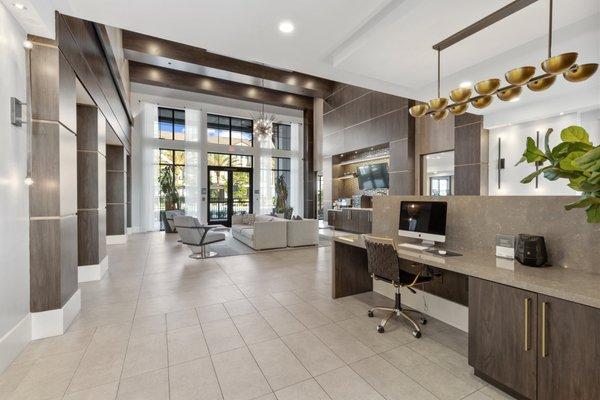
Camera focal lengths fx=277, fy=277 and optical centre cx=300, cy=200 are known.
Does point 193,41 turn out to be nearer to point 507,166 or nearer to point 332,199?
point 507,166

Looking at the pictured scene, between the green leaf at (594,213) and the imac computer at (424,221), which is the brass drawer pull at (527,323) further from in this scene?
the imac computer at (424,221)

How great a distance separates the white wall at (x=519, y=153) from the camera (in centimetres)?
540

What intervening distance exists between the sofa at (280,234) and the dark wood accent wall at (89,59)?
367 cm

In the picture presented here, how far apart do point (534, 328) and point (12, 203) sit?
12.7ft

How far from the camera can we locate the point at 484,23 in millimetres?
3088

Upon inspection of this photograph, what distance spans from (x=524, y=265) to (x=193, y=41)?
4250 mm

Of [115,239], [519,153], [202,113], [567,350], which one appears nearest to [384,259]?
[567,350]

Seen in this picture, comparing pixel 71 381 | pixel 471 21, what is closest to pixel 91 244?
pixel 71 381

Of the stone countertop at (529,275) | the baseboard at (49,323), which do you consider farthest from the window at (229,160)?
the stone countertop at (529,275)

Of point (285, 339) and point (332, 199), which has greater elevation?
point (332, 199)

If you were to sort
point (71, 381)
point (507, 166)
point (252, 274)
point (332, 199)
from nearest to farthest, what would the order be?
point (71, 381) → point (252, 274) → point (507, 166) → point (332, 199)

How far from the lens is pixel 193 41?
141 inches

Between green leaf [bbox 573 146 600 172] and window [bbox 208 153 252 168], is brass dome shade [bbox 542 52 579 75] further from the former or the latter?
window [bbox 208 153 252 168]

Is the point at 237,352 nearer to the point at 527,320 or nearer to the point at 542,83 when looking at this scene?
the point at 527,320
